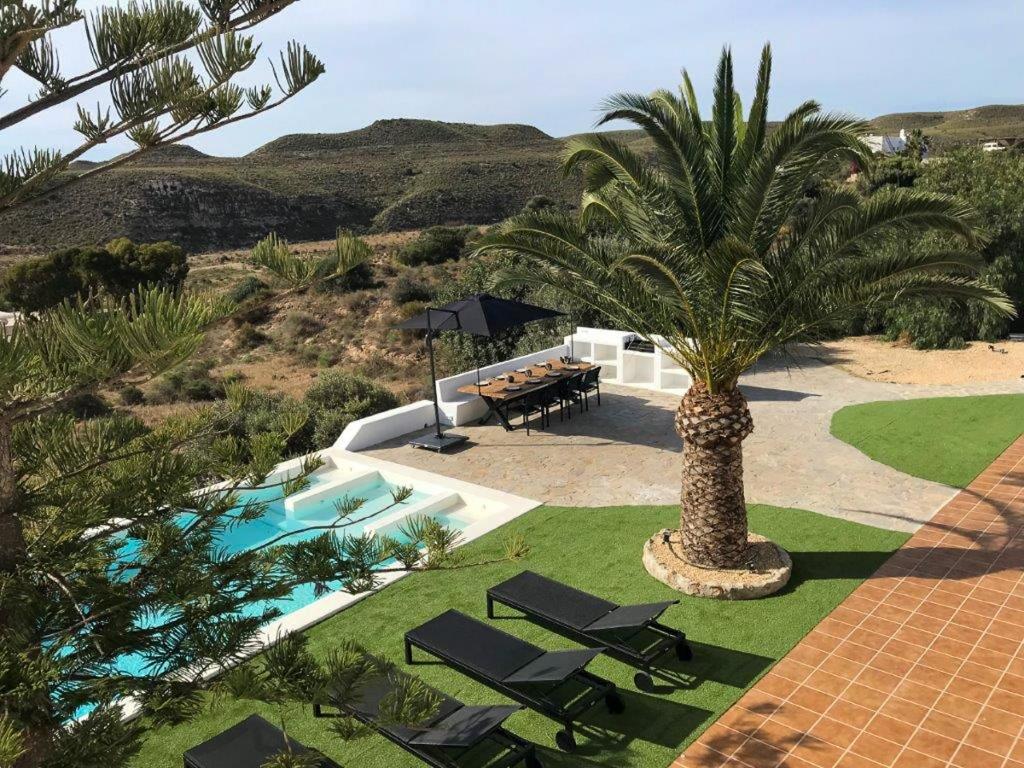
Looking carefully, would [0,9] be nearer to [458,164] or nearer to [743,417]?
[743,417]

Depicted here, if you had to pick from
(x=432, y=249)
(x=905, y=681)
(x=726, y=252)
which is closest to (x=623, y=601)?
(x=905, y=681)

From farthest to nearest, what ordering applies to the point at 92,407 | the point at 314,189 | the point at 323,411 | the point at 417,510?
the point at 314,189, the point at 92,407, the point at 323,411, the point at 417,510

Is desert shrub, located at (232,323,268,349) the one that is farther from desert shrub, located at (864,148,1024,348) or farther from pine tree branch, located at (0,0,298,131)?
pine tree branch, located at (0,0,298,131)

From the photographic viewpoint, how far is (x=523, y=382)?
47.8 ft

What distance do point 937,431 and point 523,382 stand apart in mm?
6964

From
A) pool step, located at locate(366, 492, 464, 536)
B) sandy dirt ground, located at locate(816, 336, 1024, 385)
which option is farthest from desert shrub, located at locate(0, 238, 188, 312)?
sandy dirt ground, located at locate(816, 336, 1024, 385)

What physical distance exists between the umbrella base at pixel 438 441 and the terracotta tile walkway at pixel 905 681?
→ 7.02m

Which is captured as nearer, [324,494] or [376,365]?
[324,494]

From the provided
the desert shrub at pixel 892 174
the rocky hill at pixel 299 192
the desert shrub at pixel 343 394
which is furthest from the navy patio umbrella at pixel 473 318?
the rocky hill at pixel 299 192

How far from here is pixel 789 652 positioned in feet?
23.8

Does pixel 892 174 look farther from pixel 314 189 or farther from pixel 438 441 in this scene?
pixel 314 189

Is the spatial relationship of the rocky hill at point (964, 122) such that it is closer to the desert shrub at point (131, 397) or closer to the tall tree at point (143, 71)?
Answer: the desert shrub at point (131, 397)

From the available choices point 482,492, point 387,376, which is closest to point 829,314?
point 482,492

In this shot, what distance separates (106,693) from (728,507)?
6.56 meters
